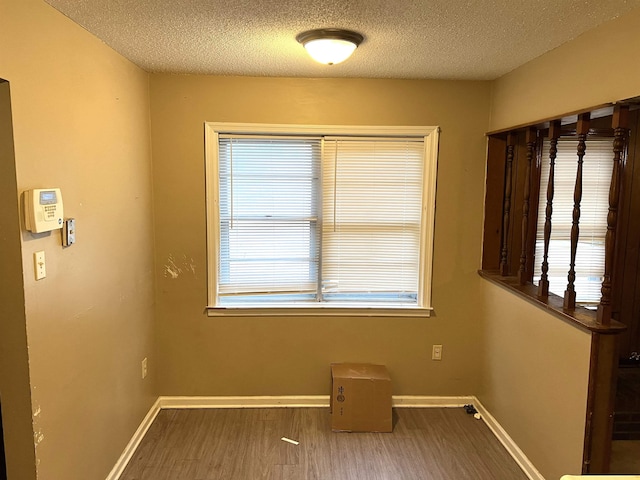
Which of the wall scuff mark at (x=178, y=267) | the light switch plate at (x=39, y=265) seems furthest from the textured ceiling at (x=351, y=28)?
the wall scuff mark at (x=178, y=267)

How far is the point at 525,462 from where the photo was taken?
257 centimetres

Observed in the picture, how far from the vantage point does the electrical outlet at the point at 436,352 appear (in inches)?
130

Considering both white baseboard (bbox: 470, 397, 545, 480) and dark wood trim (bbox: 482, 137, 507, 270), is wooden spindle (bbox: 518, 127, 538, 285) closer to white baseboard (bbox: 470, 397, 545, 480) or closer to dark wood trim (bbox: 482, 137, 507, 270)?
dark wood trim (bbox: 482, 137, 507, 270)

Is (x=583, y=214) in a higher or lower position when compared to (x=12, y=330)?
higher

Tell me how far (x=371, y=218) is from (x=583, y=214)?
1.55m

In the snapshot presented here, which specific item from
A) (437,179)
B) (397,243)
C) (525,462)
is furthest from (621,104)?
(525,462)

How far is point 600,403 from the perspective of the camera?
6.58 ft

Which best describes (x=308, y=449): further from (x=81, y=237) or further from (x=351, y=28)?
(x=351, y=28)

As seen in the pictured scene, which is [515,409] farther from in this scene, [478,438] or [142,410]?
[142,410]

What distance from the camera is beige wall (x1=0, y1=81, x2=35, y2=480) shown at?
5.19ft

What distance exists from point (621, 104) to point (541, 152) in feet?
3.32

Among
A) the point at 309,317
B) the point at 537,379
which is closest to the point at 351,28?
the point at 309,317

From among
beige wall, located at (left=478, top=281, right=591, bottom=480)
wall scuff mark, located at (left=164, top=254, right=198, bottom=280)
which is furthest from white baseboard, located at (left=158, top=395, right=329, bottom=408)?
beige wall, located at (left=478, top=281, right=591, bottom=480)

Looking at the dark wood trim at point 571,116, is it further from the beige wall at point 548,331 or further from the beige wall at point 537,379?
the beige wall at point 537,379
